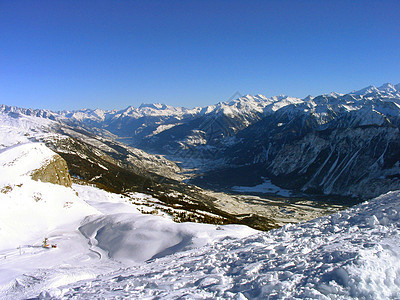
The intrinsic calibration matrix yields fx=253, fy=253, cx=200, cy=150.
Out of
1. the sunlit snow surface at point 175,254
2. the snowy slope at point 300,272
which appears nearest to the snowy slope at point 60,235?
the sunlit snow surface at point 175,254

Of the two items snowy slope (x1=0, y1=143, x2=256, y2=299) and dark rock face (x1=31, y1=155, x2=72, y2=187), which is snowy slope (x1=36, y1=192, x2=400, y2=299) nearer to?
snowy slope (x1=0, y1=143, x2=256, y2=299)

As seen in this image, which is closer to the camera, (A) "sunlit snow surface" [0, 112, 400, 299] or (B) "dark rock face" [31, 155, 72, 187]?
(A) "sunlit snow surface" [0, 112, 400, 299]

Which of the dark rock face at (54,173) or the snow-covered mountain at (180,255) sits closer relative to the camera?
the snow-covered mountain at (180,255)

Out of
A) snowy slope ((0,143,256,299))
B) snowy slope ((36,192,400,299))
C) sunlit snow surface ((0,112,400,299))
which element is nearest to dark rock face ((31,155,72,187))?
snowy slope ((0,143,256,299))

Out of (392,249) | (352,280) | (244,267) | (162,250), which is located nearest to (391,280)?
(352,280)

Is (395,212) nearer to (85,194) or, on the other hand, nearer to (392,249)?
(392,249)

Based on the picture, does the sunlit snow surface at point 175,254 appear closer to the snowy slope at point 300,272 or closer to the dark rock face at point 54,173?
the snowy slope at point 300,272

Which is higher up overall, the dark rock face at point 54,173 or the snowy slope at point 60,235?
the dark rock face at point 54,173
